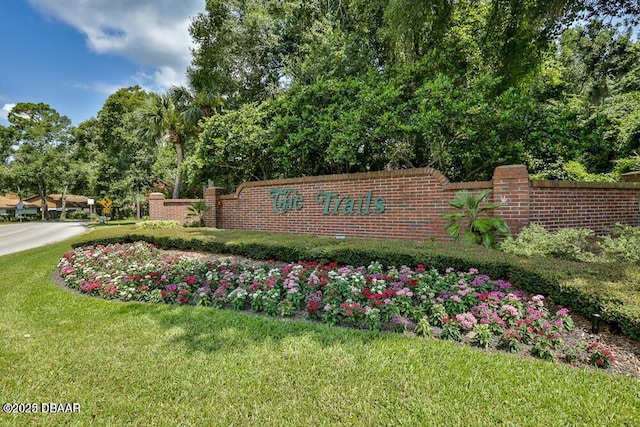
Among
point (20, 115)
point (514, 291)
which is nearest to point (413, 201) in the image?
point (514, 291)

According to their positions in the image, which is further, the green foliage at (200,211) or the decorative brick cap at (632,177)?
the green foliage at (200,211)

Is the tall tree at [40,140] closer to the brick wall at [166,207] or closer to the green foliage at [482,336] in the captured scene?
the brick wall at [166,207]

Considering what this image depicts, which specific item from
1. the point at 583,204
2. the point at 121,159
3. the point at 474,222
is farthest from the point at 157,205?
the point at 121,159

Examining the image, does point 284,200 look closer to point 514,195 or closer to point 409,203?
point 409,203

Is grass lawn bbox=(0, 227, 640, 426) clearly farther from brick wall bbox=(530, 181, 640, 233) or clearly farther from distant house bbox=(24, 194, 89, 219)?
distant house bbox=(24, 194, 89, 219)

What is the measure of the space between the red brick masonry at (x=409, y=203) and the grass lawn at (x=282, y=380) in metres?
4.14

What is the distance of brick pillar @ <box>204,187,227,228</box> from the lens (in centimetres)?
1105

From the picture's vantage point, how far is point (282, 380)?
8.09ft

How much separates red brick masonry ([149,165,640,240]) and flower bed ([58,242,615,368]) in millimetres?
2505

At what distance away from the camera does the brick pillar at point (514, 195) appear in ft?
19.1

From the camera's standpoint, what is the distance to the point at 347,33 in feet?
38.6

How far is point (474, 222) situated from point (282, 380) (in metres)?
4.74

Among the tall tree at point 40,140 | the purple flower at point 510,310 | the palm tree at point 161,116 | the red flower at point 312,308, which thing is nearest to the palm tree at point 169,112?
the palm tree at point 161,116

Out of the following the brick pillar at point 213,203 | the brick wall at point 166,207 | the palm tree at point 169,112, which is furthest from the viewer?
the palm tree at point 169,112
